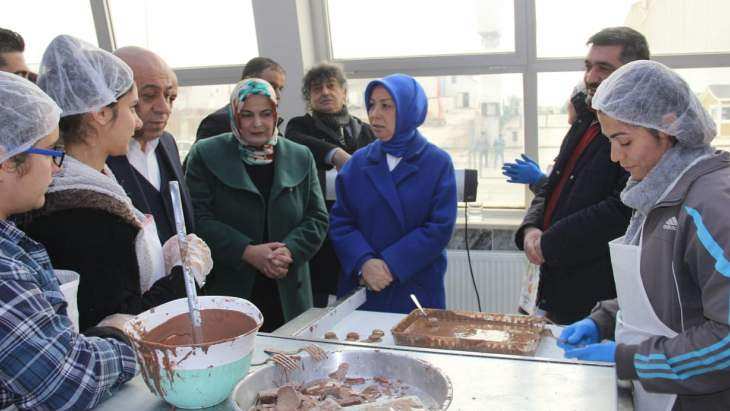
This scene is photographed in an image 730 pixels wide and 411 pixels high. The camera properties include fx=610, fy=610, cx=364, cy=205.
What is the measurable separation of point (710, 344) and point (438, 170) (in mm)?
1291

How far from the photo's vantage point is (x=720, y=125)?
10.6 ft

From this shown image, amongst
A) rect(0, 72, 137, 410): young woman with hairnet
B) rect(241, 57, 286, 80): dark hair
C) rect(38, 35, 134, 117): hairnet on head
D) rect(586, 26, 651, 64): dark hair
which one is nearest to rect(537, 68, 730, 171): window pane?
rect(586, 26, 651, 64): dark hair

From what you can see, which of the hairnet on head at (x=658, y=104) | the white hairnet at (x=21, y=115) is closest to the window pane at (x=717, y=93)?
the hairnet on head at (x=658, y=104)

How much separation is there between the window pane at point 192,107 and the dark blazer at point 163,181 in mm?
2058

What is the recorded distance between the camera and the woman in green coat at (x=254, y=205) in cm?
233

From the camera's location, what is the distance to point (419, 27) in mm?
3703

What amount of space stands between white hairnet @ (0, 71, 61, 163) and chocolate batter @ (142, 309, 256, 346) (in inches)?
16.5

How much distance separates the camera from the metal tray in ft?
3.68

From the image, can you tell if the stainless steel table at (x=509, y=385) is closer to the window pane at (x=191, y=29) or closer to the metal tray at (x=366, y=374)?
the metal tray at (x=366, y=374)

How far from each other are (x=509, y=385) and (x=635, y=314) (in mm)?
398

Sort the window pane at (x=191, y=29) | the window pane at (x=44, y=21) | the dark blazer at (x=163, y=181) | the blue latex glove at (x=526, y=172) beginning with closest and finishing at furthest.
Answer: the dark blazer at (x=163, y=181)
the blue latex glove at (x=526, y=172)
the window pane at (x=191, y=29)
the window pane at (x=44, y=21)

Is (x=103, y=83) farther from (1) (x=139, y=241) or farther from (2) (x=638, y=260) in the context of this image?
(2) (x=638, y=260)

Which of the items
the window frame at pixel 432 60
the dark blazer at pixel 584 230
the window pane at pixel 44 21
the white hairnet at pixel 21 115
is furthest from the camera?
the window pane at pixel 44 21

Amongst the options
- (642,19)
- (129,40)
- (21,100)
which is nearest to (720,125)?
(642,19)
